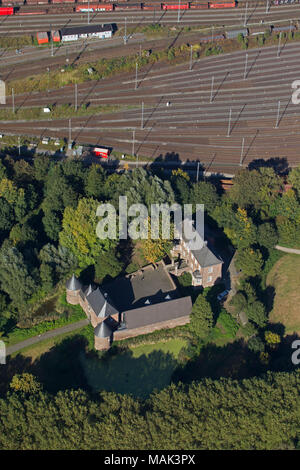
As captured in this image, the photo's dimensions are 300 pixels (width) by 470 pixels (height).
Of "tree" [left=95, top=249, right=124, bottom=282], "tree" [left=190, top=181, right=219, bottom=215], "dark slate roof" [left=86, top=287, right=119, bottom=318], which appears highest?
"tree" [left=190, top=181, right=219, bottom=215]

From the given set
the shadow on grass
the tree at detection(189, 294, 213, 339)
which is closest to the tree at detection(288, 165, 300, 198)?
the tree at detection(189, 294, 213, 339)

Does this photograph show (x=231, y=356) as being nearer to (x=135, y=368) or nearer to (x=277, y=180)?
(x=135, y=368)

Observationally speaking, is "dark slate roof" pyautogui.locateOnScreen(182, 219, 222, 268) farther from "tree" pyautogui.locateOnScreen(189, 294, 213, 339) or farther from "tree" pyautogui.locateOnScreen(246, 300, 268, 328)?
"tree" pyautogui.locateOnScreen(246, 300, 268, 328)

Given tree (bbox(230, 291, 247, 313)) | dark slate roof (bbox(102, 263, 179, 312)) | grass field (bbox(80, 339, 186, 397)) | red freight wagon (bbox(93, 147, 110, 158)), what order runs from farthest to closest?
red freight wagon (bbox(93, 147, 110, 158))
dark slate roof (bbox(102, 263, 179, 312))
tree (bbox(230, 291, 247, 313))
grass field (bbox(80, 339, 186, 397))

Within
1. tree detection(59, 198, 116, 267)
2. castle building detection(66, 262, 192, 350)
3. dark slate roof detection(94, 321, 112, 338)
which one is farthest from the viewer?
tree detection(59, 198, 116, 267)

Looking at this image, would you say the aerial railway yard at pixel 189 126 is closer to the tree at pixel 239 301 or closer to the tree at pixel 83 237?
the tree at pixel 83 237

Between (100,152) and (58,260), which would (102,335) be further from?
(100,152)

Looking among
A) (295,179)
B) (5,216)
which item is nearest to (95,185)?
(5,216)

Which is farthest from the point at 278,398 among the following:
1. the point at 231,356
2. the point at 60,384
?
the point at 60,384
